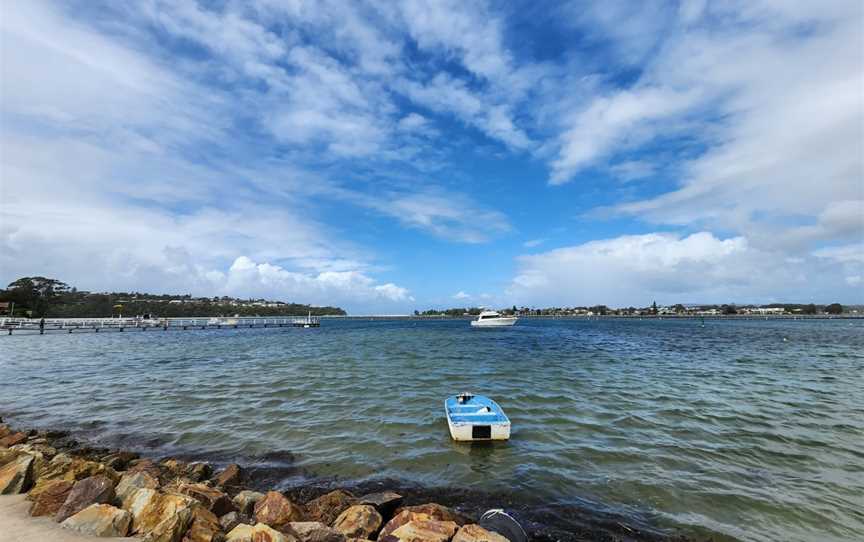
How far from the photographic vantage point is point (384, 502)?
773 centimetres

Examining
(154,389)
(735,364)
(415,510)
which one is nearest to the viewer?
(415,510)

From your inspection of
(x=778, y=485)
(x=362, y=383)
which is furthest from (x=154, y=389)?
(x=778, y=485)

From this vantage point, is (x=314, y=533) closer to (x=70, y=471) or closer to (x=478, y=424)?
(x=70, y=471)

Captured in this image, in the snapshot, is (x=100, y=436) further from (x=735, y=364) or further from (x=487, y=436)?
(x=735, y=364)

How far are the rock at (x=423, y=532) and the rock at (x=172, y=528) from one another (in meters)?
2.96

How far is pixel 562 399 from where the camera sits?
1852cm

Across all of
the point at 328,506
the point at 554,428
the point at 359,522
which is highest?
the point at 359,522

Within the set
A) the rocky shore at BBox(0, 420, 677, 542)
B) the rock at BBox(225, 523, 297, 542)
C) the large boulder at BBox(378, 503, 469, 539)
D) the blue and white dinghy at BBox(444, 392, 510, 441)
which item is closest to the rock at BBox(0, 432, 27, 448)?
the rocky shore at BBox(0, 420, 677, 542)

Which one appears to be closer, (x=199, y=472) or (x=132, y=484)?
(x=132, y=484)

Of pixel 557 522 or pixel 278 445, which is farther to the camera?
pixel 278 445

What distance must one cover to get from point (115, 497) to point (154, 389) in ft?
55.5

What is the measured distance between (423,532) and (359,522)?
1.29 metres

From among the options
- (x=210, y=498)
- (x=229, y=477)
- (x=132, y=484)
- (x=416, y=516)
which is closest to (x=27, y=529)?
(x=132, y=484)

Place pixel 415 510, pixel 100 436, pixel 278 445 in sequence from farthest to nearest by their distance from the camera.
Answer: pixel 100 436, pixel 278 445, pixel 415 510
